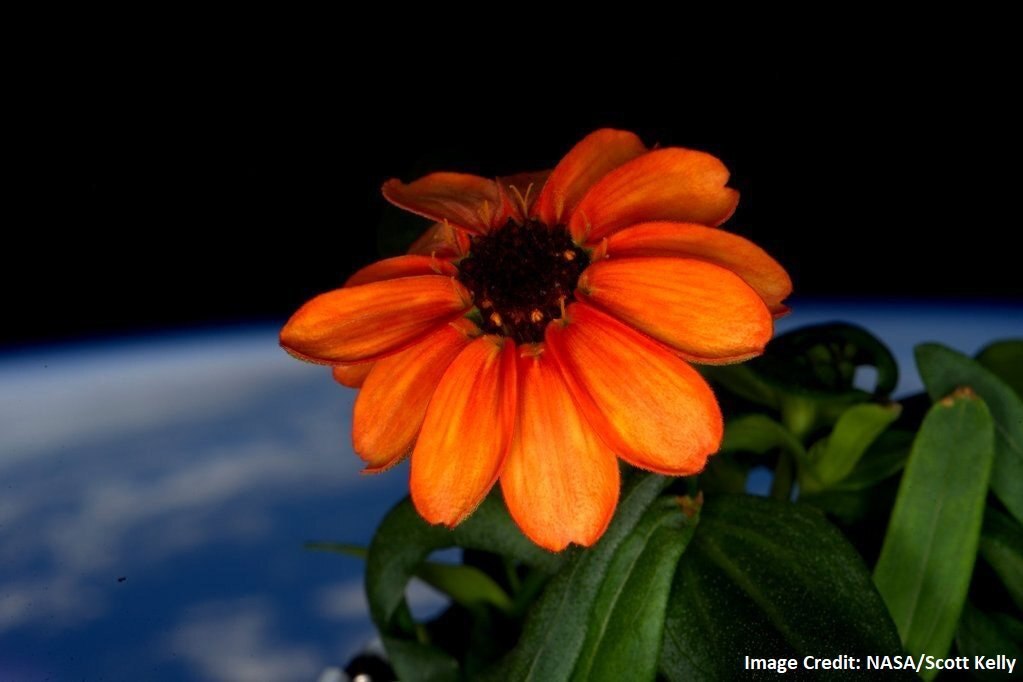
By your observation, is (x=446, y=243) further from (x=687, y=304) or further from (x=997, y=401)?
(x=997, y=401)

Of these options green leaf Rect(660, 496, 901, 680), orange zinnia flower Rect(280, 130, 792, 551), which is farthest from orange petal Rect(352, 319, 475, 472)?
green leaf Rect(660, 496, 901, 680)

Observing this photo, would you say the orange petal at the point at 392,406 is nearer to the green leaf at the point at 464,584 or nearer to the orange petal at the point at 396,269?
the orange petal at the point at 396,269

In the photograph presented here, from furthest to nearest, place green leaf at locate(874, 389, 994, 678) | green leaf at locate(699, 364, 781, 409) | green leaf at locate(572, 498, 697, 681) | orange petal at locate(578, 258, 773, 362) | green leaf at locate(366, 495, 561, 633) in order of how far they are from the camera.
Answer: green leaf at locate(699, 364, 781, 409) → green leaf at locate(366, 495, 561, 633) → green leaf at locate(874, 389, 994, 678) → green leaf at locate(572, 498, 697, 681) → orange petal at locate(578, 258, 773, 362)

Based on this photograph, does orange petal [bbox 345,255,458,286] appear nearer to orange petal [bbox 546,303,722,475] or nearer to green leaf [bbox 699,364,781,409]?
orange petal [bbox 546,303,722,475]

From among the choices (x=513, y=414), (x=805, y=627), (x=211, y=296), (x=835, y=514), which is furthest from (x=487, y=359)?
(x=211, y=296)

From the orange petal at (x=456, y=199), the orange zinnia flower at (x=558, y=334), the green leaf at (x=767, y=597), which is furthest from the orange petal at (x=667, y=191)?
the green leaf at (x=767, y=597)

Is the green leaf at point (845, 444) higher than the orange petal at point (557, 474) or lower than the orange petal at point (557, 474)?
lower

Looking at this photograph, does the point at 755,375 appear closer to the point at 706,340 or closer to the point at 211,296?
the point at 706,340
